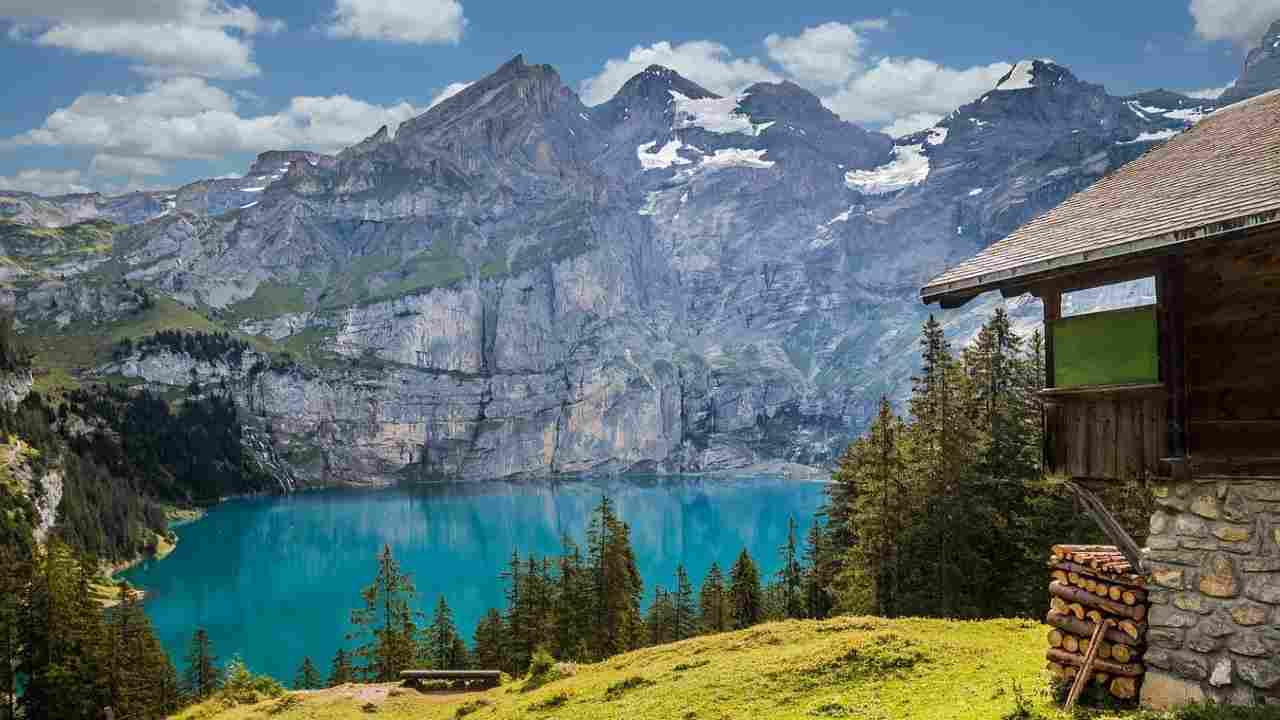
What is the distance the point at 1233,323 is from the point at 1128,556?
12.5ft

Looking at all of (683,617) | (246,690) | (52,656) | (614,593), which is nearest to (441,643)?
(614,593)

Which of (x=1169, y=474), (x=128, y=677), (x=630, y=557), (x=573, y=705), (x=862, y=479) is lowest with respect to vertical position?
(x=128, y=677)

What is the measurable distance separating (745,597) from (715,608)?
237 centimetres

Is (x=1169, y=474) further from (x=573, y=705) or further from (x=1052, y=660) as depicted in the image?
(x=573, y=705)

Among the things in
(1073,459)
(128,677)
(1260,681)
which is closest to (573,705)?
(1073,459)

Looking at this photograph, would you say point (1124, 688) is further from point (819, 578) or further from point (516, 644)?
point (516, 644)

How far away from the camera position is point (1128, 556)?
14.0 m

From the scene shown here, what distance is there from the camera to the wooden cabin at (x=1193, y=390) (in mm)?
12336

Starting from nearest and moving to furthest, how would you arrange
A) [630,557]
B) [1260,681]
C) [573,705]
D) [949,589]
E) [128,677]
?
[1260,681] < [573,705] < [949,589] < [128,677] < [630,557]

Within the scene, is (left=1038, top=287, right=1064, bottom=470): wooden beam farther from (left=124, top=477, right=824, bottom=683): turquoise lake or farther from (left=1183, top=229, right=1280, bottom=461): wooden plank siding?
(left=124, top=477, right=824, bottom=683): turquoise lake

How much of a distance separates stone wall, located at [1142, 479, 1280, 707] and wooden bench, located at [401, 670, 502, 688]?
84.3ft

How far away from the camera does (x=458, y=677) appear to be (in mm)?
34750

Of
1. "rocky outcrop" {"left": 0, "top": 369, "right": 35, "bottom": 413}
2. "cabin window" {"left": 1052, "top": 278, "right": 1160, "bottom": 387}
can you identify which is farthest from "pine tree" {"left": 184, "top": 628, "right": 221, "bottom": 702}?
"rocky outcrop" {"left": 0, "top": 369, "right": 35, "bottom": 413}

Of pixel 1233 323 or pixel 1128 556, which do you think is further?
pixel 1128 556
